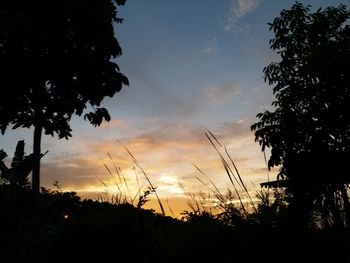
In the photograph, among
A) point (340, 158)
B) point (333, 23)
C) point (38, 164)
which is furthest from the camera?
point (333, 23)

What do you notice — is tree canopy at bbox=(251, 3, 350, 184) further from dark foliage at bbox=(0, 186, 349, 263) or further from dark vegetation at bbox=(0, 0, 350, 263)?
dark foliage at bbox=(0, 186, 349, 263)

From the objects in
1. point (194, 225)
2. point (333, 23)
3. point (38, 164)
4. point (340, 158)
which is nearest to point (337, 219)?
point (194, 225)

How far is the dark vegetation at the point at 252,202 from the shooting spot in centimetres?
369

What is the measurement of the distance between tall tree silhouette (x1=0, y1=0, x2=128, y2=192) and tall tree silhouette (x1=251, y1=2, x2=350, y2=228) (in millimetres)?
5349

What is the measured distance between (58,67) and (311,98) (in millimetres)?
8205

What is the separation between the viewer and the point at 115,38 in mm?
14219

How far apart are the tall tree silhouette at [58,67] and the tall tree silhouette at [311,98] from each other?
17.6ft

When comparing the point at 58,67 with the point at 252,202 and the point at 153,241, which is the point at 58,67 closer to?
the point at 153,241

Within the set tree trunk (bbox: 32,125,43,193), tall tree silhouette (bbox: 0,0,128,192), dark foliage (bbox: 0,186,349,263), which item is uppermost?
tall tree silhouette (bbox: 0,0,128,192)

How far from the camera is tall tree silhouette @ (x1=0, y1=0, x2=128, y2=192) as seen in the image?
487 inches

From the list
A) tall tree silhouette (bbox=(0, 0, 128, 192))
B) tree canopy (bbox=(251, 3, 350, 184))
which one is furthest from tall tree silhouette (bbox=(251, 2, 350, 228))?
tall tree silhouette (bbox=(0, 0, 128, 192))

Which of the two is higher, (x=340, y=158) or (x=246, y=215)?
(x=340, y=158)

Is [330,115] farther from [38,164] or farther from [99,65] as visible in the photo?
[38,164]

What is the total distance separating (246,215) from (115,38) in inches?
444
